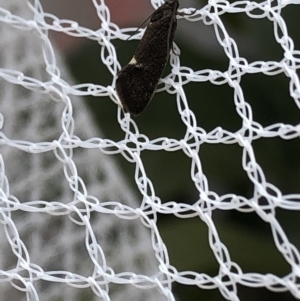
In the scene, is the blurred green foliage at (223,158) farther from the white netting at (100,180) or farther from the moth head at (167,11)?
the moth head at (167,11)

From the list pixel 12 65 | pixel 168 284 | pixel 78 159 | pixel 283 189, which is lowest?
pixel 168 284

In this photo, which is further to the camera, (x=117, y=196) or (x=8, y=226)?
(x=117, y=196)

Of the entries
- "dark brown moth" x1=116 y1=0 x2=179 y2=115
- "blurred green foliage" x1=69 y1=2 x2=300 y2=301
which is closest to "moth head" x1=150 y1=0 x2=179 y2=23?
"dark brown moth" x1=116 y1=0 x2=179 y2=115

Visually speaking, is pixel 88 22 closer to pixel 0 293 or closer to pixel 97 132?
pixel 97 132

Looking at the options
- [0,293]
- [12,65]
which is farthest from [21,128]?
[0,293]

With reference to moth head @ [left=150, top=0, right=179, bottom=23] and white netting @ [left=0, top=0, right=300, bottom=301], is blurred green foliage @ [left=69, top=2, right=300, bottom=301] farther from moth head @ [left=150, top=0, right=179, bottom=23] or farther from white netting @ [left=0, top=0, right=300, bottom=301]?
moth head @ [left=150, top=0, right=179, bottom=23]

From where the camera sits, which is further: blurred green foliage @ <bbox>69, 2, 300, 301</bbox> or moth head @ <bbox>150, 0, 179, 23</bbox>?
blurred green foliage @ <bbox>69, 2, 300, 301</bbox>

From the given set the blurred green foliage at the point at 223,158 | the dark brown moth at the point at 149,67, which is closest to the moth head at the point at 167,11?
the dark brown moth at the point at 149,67

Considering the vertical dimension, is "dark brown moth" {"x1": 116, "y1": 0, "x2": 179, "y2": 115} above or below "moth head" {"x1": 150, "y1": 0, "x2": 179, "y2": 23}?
below
